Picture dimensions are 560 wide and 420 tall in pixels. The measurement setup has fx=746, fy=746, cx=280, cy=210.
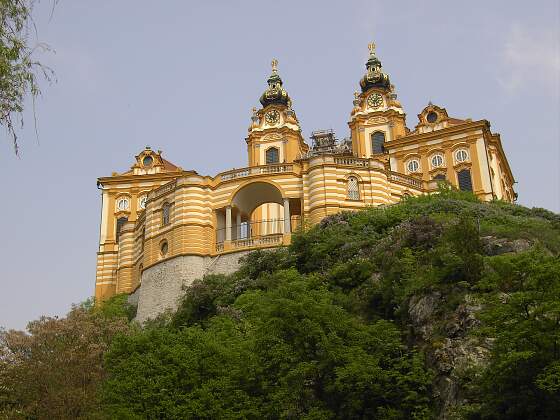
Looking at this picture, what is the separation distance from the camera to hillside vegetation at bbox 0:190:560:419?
17.0 metres

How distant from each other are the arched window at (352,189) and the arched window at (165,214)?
996 centimetres

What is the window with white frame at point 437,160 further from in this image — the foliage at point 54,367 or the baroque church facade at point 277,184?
the foliage at point 54,367

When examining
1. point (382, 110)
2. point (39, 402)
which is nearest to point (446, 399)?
point (39, 402)

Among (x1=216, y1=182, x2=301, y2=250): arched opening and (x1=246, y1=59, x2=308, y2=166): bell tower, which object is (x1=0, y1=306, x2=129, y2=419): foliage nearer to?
(x1=216, y1=182, x2=301, y2=250): arched opening

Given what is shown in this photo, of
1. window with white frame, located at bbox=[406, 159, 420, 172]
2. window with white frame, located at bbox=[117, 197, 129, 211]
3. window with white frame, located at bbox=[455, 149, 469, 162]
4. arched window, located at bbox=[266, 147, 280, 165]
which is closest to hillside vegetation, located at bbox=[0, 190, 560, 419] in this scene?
window with white frame, located at bbox=[455, 149, 469, 162]

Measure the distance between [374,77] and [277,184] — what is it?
2373cm

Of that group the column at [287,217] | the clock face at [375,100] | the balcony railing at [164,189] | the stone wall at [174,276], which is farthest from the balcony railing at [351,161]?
the clock face at [375,100]

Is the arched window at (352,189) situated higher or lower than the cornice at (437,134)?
lower

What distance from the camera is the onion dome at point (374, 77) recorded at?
6128 centimetres

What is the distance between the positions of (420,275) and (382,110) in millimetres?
35590

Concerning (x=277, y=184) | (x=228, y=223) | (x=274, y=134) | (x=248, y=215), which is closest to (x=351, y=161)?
(x=277, y=184)

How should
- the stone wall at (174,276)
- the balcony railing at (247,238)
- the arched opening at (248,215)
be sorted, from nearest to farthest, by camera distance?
1. the stone wall at (174,276)
2. the balcony railing at (247,238)
3. the arched opening at (248,215)

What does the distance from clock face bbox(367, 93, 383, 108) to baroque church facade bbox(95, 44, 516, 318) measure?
11cm

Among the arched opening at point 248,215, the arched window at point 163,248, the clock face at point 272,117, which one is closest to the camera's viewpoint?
the arched opening at point 248,215
